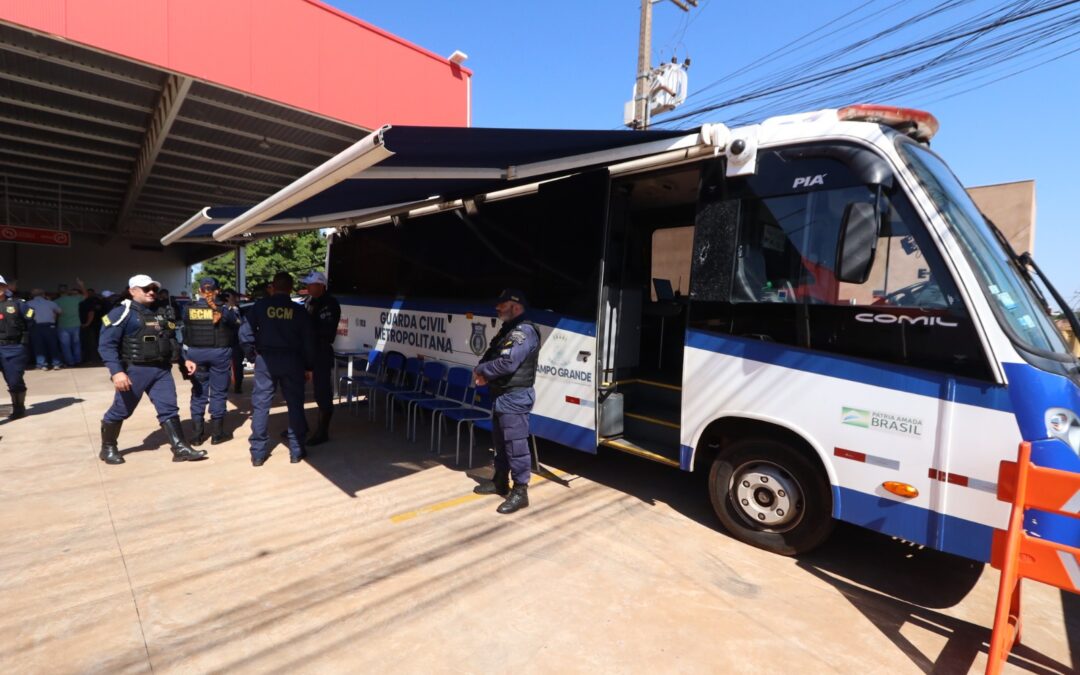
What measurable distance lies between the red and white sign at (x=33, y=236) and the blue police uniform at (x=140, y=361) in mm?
13831

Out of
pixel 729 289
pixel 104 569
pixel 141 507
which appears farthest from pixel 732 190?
pixel 141 507

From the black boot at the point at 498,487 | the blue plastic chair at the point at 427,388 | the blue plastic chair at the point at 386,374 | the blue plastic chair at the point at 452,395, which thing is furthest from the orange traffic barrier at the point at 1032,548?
the blue plastic chair at the point at 386,374

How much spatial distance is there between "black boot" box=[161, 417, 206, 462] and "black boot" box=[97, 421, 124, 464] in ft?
1.24

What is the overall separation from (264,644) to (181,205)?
18.2 m

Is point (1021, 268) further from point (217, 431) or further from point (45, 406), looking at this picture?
point (45, 406)

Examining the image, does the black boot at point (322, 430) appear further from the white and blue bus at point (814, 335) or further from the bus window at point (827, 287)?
the bus window at point (827, 287)

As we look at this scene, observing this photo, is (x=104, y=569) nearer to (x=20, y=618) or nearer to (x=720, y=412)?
(x=20, y=618)

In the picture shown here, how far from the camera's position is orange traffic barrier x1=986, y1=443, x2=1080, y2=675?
2.28m

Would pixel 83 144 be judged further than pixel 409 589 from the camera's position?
Yes

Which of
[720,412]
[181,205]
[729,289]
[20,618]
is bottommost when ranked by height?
[20,618]

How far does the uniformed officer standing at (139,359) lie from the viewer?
4656 mm

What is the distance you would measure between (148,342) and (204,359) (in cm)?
81

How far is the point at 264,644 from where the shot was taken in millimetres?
2537

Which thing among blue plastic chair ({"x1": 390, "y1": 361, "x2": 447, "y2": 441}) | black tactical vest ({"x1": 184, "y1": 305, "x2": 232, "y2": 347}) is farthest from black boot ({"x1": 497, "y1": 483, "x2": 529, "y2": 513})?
black tactical vest ({"x1": 184, "y1": 305, "x2": 232, "y2": 347})
